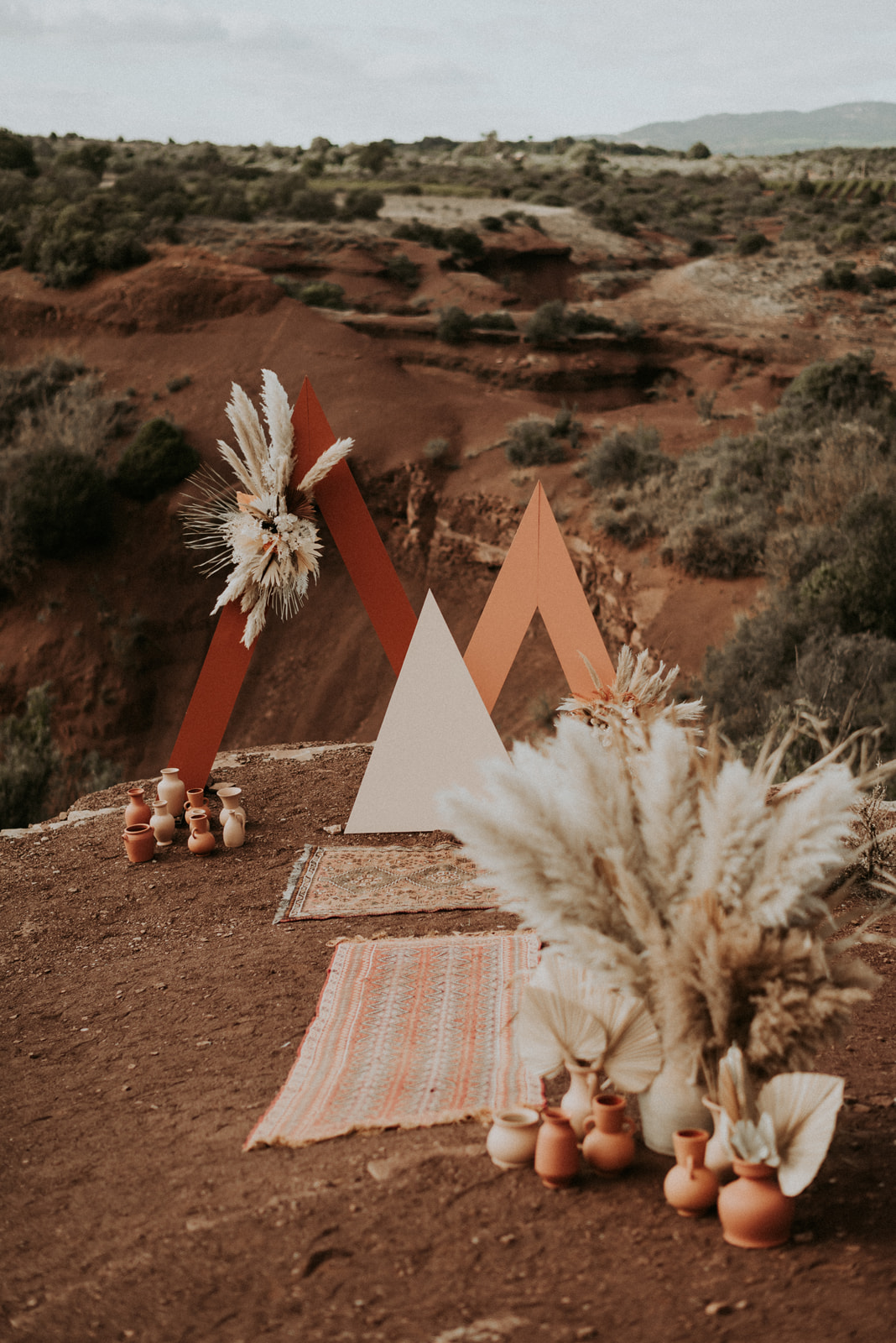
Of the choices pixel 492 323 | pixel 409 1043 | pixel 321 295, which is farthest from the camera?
pixel 321 295

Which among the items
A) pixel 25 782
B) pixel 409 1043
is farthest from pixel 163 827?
pixel 25 782

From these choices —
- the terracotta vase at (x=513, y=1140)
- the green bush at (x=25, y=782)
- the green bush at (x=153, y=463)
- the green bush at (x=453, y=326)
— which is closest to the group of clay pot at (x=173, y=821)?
the green bush at (x=25, y=782)

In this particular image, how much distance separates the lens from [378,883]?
19.2 feet

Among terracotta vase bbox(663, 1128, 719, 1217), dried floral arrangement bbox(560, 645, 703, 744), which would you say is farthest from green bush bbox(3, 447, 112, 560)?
terracotta vase bbox(663, 1128, 719, 1217)

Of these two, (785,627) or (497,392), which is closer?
(785,627)

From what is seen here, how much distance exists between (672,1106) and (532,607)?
4425mm

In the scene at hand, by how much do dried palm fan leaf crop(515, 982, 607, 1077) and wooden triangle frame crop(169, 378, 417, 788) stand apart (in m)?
4.22

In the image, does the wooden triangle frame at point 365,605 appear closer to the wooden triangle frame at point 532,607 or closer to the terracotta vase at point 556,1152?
the wooden triangle frame at point 532,607

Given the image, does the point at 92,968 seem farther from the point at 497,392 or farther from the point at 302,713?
the point at 497,392

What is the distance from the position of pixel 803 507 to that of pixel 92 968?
1005 cm

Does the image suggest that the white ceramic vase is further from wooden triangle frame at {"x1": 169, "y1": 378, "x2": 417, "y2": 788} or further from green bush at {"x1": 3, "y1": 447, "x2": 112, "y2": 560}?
green bush at {"x1": 3, "y1": 447, "x2": 112, "y2": 560}

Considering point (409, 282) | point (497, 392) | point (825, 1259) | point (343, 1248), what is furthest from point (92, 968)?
point (409, 282)

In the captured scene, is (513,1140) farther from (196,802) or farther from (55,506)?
(55,506)

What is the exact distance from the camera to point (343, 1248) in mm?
2393
